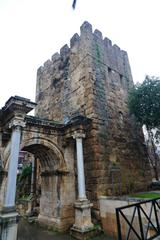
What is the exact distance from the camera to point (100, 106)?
24.9ft

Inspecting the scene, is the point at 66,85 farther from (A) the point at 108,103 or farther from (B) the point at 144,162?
(B) the point at 144,162

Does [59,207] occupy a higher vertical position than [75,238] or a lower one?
higher

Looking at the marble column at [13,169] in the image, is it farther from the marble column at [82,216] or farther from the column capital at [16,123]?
the marble column at [82,216]

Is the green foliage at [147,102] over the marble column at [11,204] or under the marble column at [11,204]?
over

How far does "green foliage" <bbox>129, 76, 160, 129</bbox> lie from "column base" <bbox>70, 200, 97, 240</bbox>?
459cm

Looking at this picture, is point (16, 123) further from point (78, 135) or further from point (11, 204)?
point (78, 135)

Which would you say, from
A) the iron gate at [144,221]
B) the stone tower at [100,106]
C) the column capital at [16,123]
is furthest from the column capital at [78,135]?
the iron gate at [144,221]

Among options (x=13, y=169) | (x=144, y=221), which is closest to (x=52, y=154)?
(x=13, y=169)

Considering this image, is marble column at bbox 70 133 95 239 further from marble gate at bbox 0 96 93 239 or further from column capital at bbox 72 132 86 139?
column capital at bbox 72 132 86 139

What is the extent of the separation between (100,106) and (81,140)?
1878mm

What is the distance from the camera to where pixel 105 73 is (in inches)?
342

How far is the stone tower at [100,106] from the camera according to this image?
6.73 meters

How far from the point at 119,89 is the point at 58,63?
4.28 m

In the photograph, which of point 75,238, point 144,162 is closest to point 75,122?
point 75,238
